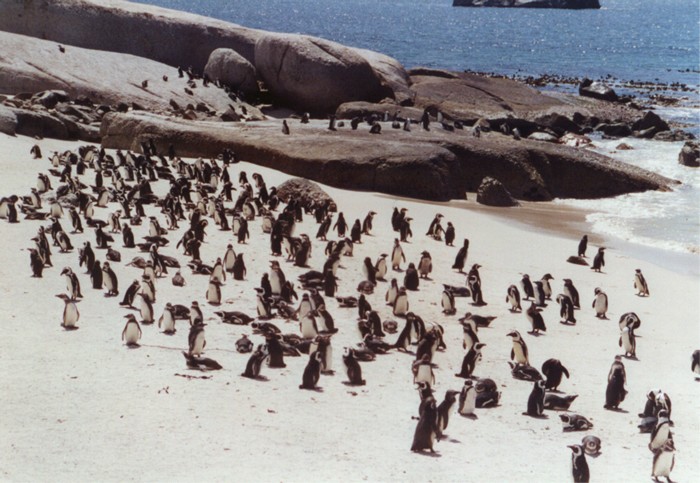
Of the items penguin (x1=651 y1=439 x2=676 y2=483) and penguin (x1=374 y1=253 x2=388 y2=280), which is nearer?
penguin (x1=651 y1=439 x2=676 y2=483)

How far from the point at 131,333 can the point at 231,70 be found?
23.6 metres

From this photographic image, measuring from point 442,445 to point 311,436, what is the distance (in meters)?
1.12

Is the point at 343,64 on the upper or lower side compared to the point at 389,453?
upper

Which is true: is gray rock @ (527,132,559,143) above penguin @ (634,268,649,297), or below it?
above

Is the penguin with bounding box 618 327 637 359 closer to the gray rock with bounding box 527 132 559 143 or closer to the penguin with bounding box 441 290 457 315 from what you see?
the penguin with bounding box 441 290 457 315

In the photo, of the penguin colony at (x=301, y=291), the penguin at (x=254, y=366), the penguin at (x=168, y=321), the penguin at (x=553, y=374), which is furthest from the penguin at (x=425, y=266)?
the penguin at (x=254, y=366)

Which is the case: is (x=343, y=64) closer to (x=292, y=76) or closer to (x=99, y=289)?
(x=292, y=76)

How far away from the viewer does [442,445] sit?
9.02 metres

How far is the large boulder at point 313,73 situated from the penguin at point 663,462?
2570 centimetres

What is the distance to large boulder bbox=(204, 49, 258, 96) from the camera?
33.7m

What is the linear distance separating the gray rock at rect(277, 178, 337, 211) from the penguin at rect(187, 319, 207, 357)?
905 centimetres

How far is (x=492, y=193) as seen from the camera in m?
22.5

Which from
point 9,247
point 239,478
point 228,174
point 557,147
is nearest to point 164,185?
point 228,174

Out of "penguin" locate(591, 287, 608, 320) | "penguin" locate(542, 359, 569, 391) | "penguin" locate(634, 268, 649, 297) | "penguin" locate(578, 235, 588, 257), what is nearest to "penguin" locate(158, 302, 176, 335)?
"penguin" locate(542, 359, 569, 391)
